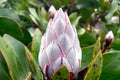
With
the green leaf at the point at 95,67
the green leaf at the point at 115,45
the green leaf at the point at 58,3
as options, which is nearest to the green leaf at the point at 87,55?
the green leaf at the point at 95,67

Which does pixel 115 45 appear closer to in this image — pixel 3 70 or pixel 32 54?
pixel 32 54

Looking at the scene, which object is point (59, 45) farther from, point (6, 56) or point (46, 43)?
point (6, 56)

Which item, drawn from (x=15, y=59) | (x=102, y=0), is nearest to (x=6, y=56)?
(x=15, y=59)

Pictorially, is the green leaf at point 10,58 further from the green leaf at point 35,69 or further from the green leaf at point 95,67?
the green leaf at point 95,67

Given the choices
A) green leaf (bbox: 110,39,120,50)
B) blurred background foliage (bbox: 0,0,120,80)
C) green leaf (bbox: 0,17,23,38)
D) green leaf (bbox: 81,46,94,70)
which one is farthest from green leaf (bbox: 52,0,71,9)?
green leaf (bbox: 81,46,94,70)

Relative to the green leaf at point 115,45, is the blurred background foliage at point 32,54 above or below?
above

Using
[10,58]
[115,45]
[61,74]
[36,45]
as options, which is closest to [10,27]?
[36,45]

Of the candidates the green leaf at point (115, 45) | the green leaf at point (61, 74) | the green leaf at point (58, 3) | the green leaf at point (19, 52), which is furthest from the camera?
the green leaf at point (58, 3)
